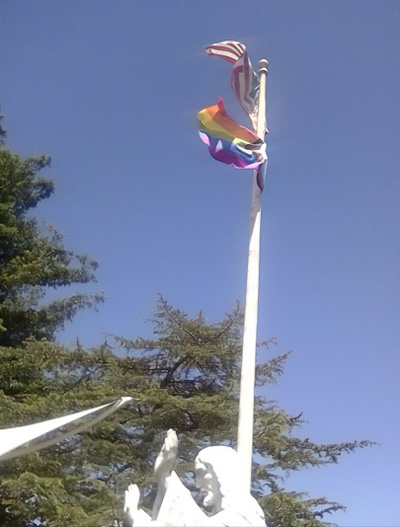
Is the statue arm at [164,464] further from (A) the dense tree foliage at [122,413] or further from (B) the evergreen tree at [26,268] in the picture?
(B) the evergreen tree at [26,268]

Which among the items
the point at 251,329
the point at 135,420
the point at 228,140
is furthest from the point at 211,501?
the point at 135,420

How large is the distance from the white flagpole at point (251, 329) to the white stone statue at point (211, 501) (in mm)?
1381

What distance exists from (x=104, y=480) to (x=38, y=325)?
17.8 feet

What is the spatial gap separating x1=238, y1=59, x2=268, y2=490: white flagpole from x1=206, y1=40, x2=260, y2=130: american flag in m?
0.20

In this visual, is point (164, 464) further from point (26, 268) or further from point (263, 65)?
point (26, 268)

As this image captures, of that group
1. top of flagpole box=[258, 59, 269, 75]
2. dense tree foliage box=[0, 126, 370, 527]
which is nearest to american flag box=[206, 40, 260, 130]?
top of flagpole box=[258, 59, 269, 75]

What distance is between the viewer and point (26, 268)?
661 inches

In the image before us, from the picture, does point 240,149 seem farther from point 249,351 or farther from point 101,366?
point 101,366

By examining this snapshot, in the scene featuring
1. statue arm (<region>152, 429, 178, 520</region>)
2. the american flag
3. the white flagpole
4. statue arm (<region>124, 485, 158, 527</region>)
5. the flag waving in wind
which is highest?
the american flag

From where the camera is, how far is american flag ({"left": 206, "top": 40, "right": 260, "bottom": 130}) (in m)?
10.2

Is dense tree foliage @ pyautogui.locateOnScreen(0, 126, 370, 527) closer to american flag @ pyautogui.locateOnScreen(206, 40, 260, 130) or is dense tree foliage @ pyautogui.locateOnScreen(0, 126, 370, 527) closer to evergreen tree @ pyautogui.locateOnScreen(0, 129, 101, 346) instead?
evergreen tree @ pyautogui.locateOnScreen(0, 129, 101, 346)

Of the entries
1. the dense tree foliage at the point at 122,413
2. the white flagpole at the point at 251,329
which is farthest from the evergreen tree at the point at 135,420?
the white flagpole at the point at 251,329

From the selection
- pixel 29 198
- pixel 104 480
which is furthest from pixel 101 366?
pixel 29 198

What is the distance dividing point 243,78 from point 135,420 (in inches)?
314
